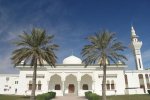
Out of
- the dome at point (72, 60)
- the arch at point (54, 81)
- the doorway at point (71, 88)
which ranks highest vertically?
the dome at point (72, 60)

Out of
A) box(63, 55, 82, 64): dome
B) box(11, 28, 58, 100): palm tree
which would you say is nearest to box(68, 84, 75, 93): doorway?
box(63, 55, 82, 64): dome

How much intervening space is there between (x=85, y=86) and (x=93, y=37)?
57.8ft

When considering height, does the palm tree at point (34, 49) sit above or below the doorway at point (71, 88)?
above

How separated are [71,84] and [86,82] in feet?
12.2

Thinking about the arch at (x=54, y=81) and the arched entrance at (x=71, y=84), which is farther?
the arched entrance at (x=71, y=84)

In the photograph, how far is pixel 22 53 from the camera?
28531 millimetres

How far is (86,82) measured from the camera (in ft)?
151

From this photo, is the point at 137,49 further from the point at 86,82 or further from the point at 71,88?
the point at 71,88

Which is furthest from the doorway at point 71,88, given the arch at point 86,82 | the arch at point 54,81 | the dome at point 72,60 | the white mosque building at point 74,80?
the dome at point 72,60

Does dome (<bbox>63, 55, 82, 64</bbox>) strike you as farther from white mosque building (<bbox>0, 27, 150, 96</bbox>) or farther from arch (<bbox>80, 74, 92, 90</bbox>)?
arch (<bbox>80, 74, 92, 90</bbox>)

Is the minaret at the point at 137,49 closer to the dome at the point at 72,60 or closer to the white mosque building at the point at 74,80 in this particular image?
the white mosque building at the point at 74,80

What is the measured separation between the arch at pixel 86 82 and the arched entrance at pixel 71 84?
5.85 feet

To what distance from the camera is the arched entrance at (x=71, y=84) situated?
150ft

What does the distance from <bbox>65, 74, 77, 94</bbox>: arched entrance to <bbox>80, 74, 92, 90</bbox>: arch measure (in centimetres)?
178
